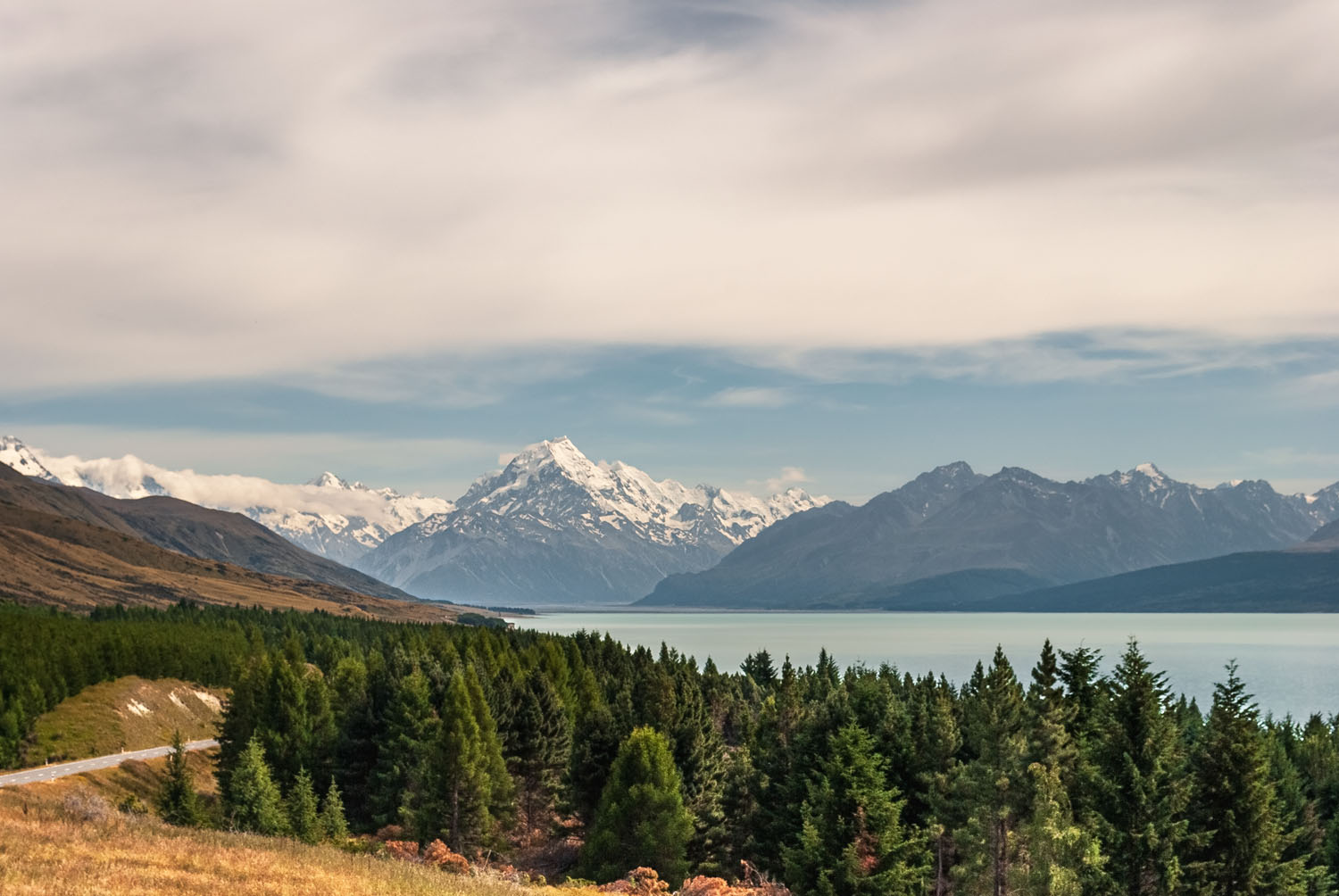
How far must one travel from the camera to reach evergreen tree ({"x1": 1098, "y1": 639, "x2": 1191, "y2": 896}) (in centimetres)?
5497

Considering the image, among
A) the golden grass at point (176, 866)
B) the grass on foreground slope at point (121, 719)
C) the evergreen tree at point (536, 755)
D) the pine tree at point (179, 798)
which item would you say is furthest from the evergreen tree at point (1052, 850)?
the grass on foreground slope at point (121, 719)

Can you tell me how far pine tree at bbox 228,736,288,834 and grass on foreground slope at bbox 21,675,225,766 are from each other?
1318 inches

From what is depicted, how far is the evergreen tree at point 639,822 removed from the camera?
7850 centimetres

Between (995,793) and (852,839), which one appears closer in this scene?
(995,793)

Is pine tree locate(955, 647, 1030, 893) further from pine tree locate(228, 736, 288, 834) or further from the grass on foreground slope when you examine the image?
the grass on foreground slope

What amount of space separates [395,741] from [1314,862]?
69.5 m

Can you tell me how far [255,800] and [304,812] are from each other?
17.8 feet

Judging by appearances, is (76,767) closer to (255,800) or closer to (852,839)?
(255,800)

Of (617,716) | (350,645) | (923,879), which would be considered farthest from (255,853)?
(350,645)

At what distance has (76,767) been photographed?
110m

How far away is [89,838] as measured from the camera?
42.1m

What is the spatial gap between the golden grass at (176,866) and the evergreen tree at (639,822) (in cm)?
3016

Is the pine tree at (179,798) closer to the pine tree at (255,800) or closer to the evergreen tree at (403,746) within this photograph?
→ the pine tree at (255,800)

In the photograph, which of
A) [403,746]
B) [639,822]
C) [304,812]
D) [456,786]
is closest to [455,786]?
[456,786]
